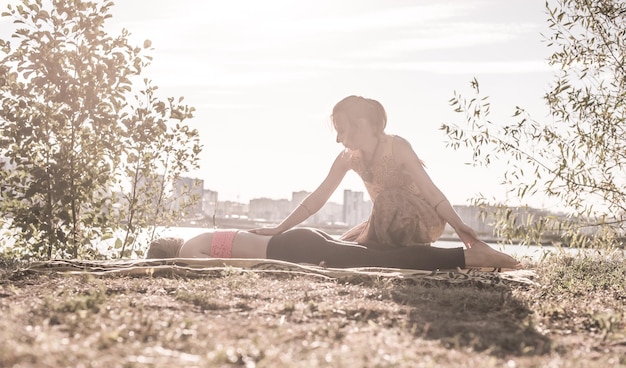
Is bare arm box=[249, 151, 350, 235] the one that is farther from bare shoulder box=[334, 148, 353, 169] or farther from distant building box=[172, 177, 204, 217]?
distant building box=[172, 177, 204, 217]

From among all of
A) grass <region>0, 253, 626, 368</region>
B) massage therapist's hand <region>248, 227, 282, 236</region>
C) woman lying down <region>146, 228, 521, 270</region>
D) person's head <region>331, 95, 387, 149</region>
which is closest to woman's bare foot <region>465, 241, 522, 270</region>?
woman lying down <region>146, 228, 521, 270</region>

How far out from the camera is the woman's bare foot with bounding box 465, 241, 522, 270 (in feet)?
18.5

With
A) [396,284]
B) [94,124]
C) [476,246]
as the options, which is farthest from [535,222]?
[94,124]

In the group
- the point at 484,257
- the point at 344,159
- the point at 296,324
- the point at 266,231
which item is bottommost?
Result: the point at 296,324

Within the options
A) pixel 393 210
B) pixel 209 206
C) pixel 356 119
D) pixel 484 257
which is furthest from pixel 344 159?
pixel 209 206

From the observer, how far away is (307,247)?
19.1 feet

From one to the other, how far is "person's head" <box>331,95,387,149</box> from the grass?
216cm

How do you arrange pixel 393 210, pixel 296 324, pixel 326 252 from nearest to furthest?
pixel 296 324 → pixel 326 252 → pixel 393 210

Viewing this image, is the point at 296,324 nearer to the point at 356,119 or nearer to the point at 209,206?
the point at 356,119

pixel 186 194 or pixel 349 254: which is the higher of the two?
pixel 186 194

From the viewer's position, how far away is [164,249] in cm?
615

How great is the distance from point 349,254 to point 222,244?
1267 mm

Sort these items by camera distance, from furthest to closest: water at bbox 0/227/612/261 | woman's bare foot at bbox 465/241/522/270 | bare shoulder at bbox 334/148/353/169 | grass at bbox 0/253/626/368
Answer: bare shoulder at bbox 334/148/353/169
woman's bare foot at bbox 465/241/522/270
water at bbox 0/227/612/261
grass at bbox 0/253/626/368

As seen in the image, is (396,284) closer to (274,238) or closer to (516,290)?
(516,290)
